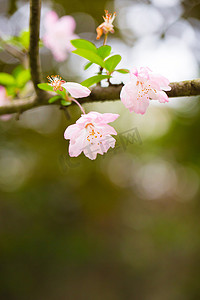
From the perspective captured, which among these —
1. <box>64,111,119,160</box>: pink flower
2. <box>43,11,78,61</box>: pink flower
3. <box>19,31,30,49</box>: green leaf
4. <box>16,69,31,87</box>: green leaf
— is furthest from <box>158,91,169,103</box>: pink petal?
<box>43,11,78,61</box>: pink flower

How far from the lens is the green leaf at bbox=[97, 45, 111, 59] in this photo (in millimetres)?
623

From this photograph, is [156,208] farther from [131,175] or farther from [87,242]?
[87,242]

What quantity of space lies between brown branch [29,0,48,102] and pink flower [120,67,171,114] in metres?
0.23

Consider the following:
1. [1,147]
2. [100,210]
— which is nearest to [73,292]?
[100,210]

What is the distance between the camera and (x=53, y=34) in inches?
52.7

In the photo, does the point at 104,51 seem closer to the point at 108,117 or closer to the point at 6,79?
the point at 108,117

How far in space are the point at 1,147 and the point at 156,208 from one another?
448 cm

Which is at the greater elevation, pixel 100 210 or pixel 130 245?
pixel 100 210

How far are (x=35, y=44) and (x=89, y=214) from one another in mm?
6331

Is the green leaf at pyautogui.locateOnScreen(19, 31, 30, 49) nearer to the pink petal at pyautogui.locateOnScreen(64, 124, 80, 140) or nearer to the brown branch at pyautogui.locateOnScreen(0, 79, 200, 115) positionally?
the brown branch at pyautogui.locateOnScreen(0, 79, 200, 115)

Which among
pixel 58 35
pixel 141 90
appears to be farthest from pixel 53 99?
pixel 58 35

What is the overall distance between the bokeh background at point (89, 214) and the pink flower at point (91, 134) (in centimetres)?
308

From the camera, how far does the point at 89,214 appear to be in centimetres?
674

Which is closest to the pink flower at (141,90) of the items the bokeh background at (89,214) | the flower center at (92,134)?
the flower center at (92,134)
